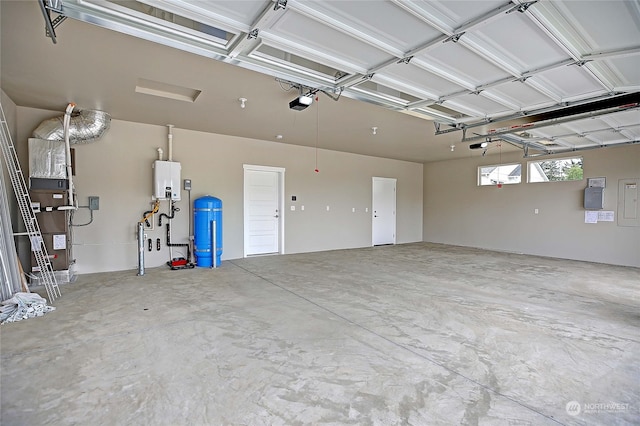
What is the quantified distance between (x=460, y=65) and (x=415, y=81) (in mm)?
444

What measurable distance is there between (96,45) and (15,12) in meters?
0.54

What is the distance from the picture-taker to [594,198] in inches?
265

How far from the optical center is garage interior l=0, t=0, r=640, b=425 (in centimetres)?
201

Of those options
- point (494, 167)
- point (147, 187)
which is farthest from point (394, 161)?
point (147, 187)

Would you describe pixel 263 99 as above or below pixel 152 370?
above

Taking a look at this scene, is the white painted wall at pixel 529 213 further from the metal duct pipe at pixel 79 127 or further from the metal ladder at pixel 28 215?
the metal ladder at pixel 28 215

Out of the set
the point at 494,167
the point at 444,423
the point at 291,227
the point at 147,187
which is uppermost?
A: the point at 494,167

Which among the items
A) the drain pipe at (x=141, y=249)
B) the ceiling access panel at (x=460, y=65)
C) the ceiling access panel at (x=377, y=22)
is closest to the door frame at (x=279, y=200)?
the drain pipe at (x=141, y=249)

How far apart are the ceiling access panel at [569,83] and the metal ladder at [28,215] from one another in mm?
5874

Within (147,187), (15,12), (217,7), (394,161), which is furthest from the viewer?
(394,161)

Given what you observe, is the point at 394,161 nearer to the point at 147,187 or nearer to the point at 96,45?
the point at 147,187

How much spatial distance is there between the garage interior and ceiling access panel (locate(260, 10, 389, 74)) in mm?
23

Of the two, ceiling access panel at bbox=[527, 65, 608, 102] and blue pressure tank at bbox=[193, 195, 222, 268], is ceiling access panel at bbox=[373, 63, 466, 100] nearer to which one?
ceiling access panel at bbox=[527, 65, 608, 102]

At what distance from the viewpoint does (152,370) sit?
224 centimetres
